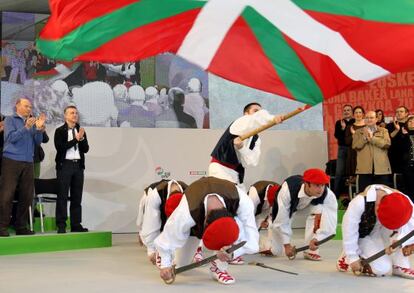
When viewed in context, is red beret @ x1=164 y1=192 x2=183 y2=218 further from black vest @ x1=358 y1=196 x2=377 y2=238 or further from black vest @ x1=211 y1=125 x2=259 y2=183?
black vest @ x1=358 y1=196 x2=377 y2=238

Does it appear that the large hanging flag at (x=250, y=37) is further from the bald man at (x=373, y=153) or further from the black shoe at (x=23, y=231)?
the bald man at (x=373, y=153)

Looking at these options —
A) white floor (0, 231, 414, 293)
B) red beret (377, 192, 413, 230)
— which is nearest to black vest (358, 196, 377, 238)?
red beret (377, 192, 413, 230)

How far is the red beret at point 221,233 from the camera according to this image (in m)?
3.99

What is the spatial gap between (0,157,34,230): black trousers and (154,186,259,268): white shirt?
2.75 metres

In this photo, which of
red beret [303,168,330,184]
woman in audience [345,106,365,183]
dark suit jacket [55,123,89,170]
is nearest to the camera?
red beret [303,168,330,184]

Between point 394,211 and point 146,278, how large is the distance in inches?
71.6

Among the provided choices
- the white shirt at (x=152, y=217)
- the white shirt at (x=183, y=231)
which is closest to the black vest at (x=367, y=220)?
the white shirt at (x=183, y=231)

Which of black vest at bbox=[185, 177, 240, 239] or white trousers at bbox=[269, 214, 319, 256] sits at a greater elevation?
black vest at bbox=[185, 177, 240, 239]

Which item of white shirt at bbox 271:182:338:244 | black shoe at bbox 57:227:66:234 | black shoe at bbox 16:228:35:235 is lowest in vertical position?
black shoe at bbox 57:227:66:234

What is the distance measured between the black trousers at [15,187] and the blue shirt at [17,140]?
62 mm

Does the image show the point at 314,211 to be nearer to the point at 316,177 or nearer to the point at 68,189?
the point at 316,177

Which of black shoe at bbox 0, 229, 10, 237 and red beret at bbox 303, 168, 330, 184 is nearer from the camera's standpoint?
red beret at bbox 303, 168, 330, 184

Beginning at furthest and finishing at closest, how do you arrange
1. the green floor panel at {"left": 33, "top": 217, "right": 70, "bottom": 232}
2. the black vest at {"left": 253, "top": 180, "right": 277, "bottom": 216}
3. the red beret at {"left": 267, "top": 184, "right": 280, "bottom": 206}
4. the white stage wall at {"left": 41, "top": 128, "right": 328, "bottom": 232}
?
the white stage wall at {"left": 41, "top": 128, "right": 328, "bottom": 232}
the green floor panel at {"left": 33, "top": 217, "right": 70, "bottom": 232}
the black vest at {"left": 253, "top": 180, "right": 277, "bottom": 216}
the red beret at {"left": 267, "top": 184, "right": 280, "bottom": 206}

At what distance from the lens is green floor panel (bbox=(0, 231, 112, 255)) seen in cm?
659
